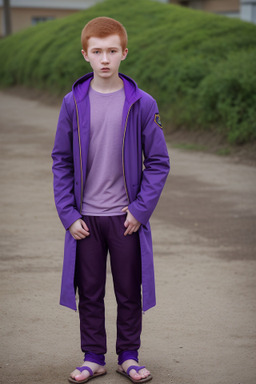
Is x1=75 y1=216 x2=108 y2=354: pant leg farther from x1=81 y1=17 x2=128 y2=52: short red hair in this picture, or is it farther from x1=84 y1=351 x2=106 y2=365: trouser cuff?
x1=81 y1=17 x2=128 y2=52: short red hair

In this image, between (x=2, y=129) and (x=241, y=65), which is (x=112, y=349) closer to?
(x=241, y=65)

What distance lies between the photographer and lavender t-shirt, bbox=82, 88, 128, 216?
334cm

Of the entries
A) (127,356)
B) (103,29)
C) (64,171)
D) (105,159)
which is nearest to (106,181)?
(105,159)

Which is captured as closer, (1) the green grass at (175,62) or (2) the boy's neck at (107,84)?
(2) the boy's neck at (107,84)

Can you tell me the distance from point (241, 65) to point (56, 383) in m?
8.99

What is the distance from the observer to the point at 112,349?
3992 millimetres

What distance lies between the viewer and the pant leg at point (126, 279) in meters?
3.41

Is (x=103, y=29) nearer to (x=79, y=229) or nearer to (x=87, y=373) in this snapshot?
(x=79, y=229)

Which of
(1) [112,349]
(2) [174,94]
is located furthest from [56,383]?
(2) [174,94]

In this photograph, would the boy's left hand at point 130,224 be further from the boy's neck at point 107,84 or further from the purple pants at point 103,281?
the boy's neck at point 107,84

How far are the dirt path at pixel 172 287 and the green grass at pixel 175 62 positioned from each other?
2.06m

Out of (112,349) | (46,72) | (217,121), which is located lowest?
(46,72)

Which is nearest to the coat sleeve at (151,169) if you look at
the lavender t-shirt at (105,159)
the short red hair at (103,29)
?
the lavender t-shirt at (105,159)

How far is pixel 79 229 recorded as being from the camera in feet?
11.0
